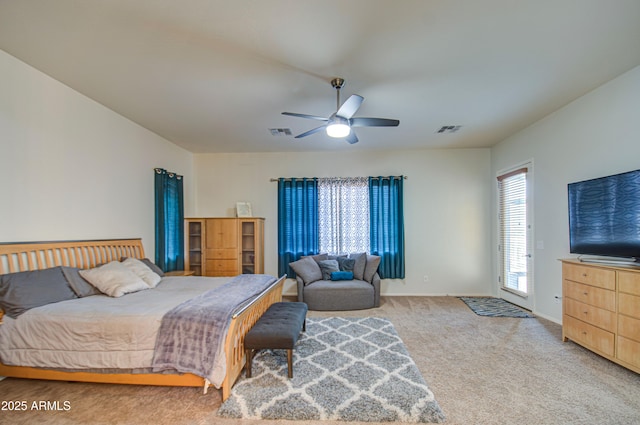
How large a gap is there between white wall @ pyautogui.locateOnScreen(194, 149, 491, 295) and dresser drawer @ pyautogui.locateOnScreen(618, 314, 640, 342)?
294cm

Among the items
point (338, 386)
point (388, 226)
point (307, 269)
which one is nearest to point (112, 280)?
point (338, 386)

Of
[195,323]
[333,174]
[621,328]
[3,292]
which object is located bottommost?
[621,328]

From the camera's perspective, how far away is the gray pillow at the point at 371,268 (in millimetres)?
4887

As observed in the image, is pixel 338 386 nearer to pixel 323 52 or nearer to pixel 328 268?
pixel 328 268

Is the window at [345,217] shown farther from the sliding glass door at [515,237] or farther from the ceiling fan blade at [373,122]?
the ceiling fan blade at [373,122]

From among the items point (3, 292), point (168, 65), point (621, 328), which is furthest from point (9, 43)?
point (621, 328)

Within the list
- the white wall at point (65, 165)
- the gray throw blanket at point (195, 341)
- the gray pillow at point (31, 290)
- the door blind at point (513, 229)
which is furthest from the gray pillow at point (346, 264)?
the gray pillow at point (31, 290)

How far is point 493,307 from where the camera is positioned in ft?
15.1

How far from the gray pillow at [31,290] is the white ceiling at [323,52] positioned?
2.01 metres

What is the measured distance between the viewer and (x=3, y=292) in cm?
233

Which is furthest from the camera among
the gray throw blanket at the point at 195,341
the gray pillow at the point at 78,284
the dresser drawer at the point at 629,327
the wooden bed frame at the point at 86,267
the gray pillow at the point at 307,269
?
the gray pillow at the point at 307,269

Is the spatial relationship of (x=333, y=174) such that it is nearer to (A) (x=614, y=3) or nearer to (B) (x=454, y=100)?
(B) (x=454, y=100)

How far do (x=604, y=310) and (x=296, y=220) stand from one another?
440 centimetres

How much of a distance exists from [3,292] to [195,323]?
1677 millimetres
